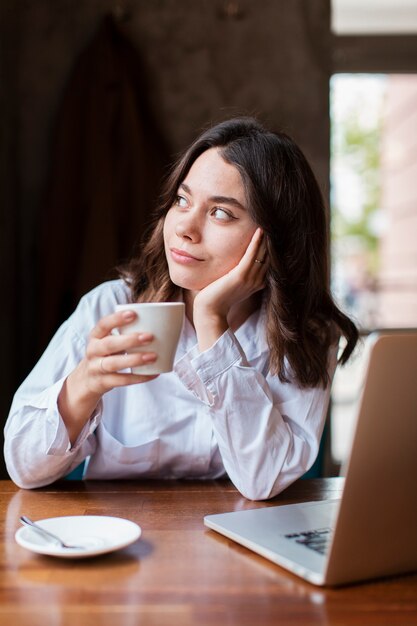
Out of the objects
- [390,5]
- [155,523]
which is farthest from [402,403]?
[390,5]

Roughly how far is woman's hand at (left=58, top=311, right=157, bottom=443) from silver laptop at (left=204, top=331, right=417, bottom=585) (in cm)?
31

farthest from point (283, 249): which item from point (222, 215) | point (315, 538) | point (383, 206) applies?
point (383, 206)

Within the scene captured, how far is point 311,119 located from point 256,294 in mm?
1787

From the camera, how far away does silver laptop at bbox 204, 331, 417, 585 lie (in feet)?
2.56

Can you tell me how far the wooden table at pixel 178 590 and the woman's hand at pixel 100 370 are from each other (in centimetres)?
A: 21

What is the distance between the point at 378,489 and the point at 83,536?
0.37 meters

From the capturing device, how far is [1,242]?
2852 mm

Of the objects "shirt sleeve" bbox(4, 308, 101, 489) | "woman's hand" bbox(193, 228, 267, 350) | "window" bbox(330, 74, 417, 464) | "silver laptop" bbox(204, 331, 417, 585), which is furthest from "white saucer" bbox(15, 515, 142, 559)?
"window" bbox(330, 74, 417, 464)

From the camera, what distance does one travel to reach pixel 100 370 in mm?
1156

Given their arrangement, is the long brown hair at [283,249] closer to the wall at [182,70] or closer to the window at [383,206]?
the wall at [182,70]

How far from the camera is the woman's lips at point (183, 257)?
1439mm

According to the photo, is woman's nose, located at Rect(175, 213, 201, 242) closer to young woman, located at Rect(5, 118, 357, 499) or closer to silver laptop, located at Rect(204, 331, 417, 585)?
young woman, located at Rect(5, 118, 357, 499)

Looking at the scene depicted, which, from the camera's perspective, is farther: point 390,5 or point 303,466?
point 390,5

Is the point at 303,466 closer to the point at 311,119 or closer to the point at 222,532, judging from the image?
the point at 222,532
